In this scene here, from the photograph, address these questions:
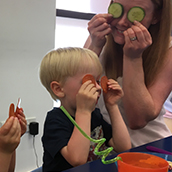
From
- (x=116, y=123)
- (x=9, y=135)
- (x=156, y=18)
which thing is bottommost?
(x=116, y=123)

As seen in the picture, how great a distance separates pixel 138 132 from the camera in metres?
1.08

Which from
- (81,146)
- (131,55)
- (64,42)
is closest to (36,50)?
(64,42)

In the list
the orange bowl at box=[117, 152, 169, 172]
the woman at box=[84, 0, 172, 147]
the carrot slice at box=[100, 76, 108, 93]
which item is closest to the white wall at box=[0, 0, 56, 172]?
the woman at box=[84, 0, 172, 147]

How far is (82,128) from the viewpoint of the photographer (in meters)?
0.78

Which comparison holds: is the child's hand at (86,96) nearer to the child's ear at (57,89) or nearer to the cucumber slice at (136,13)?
the child's ear at (57,89)

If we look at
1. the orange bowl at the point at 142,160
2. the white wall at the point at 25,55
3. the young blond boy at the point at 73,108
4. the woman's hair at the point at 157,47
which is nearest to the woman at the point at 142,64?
the woman's hair at the point at 157,47

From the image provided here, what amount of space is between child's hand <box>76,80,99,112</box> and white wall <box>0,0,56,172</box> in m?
0.99

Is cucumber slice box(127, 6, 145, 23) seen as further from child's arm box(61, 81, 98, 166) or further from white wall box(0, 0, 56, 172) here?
white wall box(0, 0, 56, 172)

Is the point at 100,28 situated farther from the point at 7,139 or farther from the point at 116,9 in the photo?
the point at 7,139

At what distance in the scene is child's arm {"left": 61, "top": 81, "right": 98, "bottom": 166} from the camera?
0.74 metres

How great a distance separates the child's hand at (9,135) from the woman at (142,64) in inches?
21.2

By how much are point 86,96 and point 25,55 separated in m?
1.06

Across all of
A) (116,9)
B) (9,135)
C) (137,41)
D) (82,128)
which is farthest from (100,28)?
(9,135)

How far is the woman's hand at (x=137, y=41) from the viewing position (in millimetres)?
981
